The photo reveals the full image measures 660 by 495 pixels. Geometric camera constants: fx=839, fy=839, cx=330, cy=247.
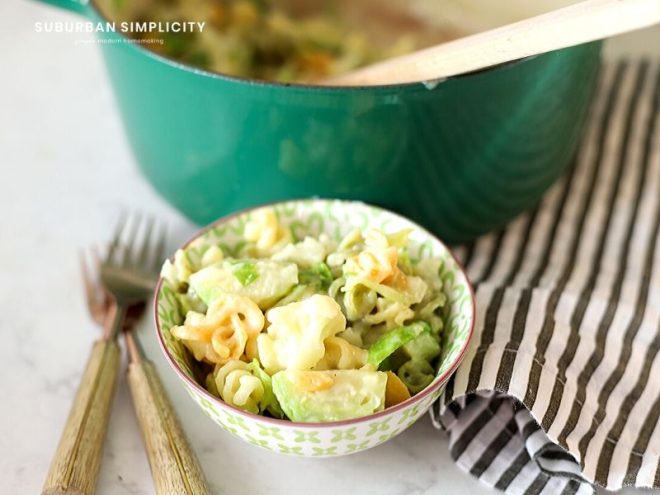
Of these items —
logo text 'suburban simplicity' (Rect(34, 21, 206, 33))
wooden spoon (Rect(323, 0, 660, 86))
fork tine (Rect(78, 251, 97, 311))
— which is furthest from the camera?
logo text 'suburban simplicity' (Rect(34, 21, 206, 33))

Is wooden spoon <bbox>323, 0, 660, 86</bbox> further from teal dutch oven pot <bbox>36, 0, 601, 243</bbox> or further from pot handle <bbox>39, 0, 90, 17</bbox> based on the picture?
pot handle <bbox>39, 0, 90, 17</bbox>

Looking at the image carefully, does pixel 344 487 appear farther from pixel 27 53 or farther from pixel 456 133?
pixel 27 53

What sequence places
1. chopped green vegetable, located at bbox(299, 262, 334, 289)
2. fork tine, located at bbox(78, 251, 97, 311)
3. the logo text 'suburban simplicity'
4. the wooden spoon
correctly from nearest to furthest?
the wooden spoon < chopped green vegetable, located at bbox(299, 262, 334, 289) < fork tine, located at bbox(78, 251, 97, 311) < the logo text 'suburban simplicity'

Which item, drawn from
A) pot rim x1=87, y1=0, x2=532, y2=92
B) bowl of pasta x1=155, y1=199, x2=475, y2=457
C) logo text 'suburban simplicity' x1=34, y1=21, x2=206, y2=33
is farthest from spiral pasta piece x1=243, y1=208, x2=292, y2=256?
logo text 'suburban simplicity' x1=34, y1=21, x2=206, y2=33

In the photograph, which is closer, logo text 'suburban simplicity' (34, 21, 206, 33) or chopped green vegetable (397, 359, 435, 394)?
chopped green vegetable (397, 359, 435, 394)

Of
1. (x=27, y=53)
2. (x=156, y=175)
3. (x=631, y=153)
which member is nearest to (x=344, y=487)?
(x=156, y=175)

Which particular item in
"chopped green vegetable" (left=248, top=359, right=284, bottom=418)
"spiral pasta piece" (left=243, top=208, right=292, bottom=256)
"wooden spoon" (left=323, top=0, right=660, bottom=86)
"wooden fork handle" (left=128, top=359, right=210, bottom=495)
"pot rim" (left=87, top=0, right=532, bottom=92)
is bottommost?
"wooden fork handle" (left=128, top=359, right=210, bottom=495)

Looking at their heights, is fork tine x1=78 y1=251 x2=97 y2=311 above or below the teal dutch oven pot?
below
